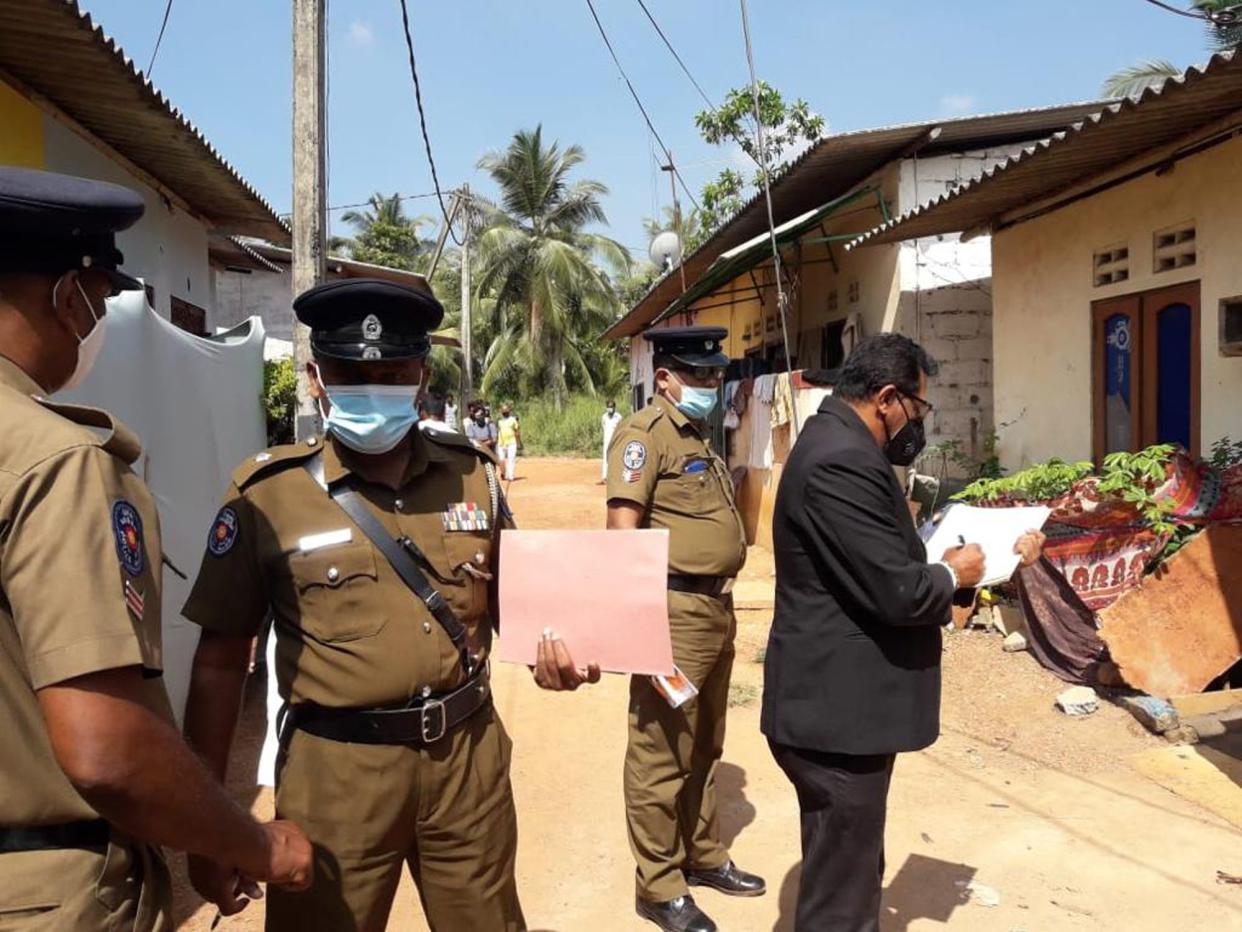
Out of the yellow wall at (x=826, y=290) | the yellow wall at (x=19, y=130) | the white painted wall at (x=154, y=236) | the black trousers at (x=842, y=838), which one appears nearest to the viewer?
the black trousers at (x=842, y=838)

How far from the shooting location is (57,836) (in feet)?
4.05

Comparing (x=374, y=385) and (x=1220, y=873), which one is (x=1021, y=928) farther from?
(x=374, y=385)

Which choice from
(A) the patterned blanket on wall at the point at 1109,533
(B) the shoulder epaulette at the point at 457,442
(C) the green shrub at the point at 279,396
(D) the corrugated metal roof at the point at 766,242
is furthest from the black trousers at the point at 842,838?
(D) the corrugated metal roof at the point at 766,242

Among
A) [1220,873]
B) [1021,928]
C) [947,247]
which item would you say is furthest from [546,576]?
[947,247]

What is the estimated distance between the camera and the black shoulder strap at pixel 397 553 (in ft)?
6.31

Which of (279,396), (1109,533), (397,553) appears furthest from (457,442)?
(1109,533)

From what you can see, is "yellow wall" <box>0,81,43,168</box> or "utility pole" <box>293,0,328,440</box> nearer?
"utility pole" <box>293,0,328,440</box>

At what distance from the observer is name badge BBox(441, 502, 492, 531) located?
2043 millimetres

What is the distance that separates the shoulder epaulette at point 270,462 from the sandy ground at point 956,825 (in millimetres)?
1986

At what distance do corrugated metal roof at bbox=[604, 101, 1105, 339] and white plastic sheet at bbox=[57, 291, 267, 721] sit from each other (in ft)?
19.1

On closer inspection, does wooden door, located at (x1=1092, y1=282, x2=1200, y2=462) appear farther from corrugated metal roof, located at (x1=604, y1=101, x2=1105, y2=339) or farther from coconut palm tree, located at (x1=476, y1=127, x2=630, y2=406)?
coconut palm tree, located at (x1=476, y1=127, x2=630, y2=406)

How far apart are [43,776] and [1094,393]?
7319 mm

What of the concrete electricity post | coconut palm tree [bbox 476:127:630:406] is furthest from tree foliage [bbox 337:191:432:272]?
the concrete electricity post

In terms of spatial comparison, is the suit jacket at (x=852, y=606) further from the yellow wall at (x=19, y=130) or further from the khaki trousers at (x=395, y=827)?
Result: the yellow wall at (x=19, y=130)
